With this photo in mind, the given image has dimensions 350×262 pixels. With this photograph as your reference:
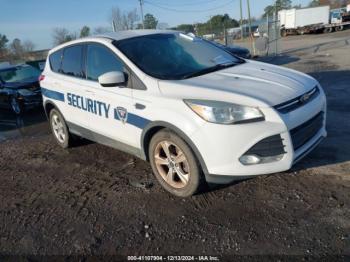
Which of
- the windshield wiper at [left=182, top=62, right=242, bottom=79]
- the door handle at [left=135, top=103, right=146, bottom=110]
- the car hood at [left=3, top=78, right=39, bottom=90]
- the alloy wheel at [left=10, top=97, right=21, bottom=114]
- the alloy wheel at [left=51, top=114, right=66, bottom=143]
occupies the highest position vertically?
the windshield wiper at [left=182, top=62, right=242, bottom=79]

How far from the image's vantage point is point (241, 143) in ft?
10.8

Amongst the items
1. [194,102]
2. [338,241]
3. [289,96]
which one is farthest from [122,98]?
[338,241]

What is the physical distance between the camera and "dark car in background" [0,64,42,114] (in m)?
10.1

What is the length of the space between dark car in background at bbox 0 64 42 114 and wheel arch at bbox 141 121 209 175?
714 centimetres

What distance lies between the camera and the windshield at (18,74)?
35.8ft

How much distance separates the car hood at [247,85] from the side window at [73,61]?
185 cm

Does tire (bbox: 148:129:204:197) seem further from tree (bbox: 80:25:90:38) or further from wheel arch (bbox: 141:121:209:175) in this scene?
tree (bbox: 80:25:90:38)

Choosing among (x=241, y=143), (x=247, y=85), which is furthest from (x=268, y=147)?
(x=247, y=85)

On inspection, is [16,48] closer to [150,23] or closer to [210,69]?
[150,23]

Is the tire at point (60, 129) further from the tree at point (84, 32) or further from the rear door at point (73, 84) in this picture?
the tree at point (84, 32)

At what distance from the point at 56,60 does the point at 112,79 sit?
236 cm

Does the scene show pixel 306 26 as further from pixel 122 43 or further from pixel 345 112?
pixel 122 43

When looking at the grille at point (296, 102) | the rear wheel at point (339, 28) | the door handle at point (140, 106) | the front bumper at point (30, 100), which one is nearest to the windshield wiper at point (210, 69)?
the door handle at point (140, 106)

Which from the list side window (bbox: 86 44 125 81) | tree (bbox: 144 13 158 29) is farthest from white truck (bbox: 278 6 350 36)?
side window (bbox: 86 44 125 81)
